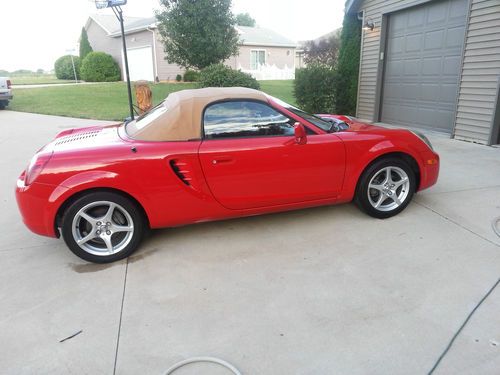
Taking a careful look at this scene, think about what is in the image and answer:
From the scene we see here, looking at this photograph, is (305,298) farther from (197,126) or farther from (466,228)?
(466,228)

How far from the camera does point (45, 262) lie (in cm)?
328

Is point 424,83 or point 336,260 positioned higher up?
point 424,83

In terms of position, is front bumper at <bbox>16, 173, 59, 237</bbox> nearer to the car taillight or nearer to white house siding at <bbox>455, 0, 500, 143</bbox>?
the car taillight

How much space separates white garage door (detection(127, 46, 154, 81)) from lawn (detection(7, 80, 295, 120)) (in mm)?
4126

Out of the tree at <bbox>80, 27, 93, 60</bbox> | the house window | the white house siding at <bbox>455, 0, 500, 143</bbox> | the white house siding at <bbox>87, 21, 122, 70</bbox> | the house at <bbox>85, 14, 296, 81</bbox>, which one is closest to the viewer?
the white house siding at <bbox>455, 0, 500, 143</bbox>

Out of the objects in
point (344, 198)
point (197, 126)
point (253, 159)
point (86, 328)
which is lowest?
point (86, 328)

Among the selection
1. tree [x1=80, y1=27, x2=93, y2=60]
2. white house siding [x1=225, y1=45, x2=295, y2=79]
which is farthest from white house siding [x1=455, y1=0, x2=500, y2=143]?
tree [x1=80, y1=27, x2=93, y2=60]

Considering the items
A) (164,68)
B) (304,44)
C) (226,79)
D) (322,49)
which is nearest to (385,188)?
(226,79)

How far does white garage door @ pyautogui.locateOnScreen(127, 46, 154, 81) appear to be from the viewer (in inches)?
952

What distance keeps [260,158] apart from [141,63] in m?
24.2

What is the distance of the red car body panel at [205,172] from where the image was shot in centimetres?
302

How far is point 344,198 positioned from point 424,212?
37.6 inches

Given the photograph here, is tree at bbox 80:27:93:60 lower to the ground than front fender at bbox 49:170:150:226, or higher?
higher

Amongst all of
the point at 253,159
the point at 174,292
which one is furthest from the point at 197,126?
the point at 174,292
